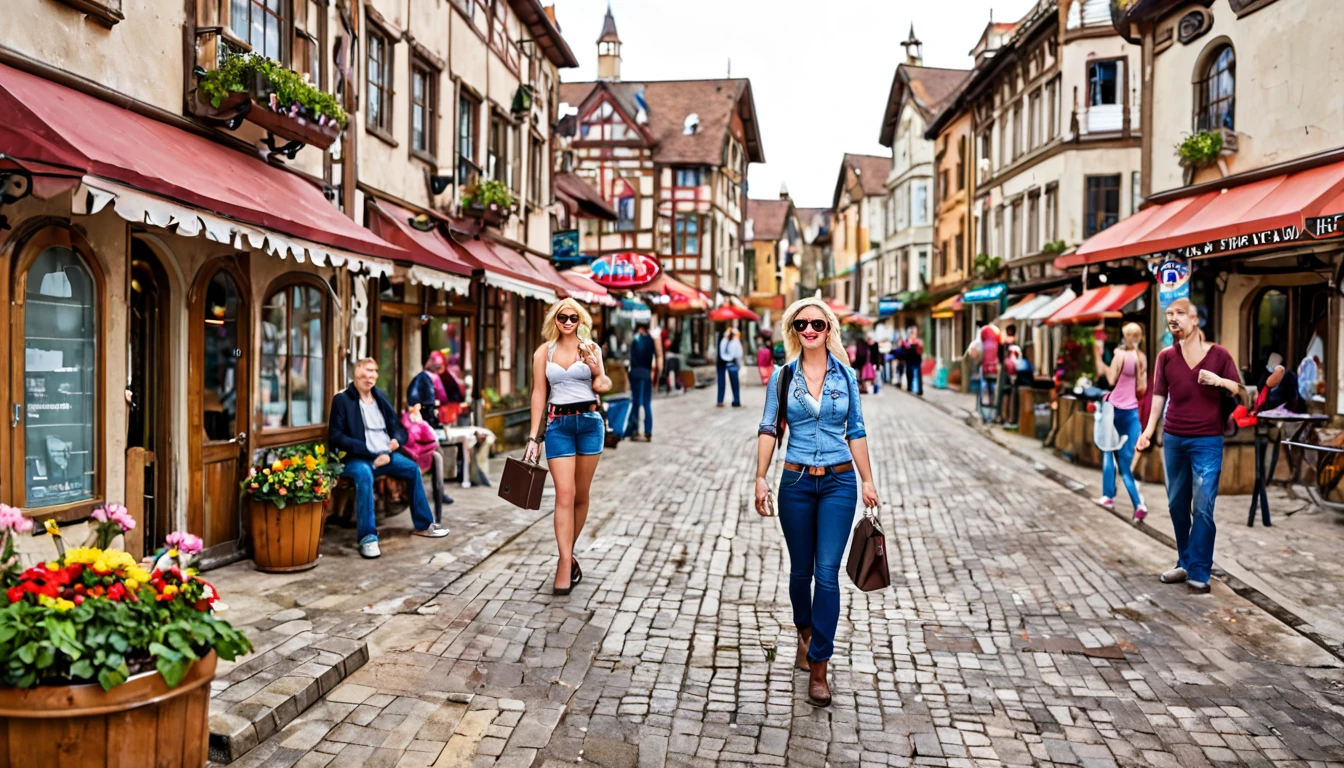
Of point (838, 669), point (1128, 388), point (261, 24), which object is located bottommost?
point (838, 669)

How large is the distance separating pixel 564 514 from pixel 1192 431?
4.21 meters

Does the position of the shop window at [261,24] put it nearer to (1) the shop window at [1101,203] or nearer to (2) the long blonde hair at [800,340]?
(2) the long blonde hair at [800,340]

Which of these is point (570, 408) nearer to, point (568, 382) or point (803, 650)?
point (568, 382)

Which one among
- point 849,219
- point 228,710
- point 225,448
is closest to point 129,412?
point 225,448

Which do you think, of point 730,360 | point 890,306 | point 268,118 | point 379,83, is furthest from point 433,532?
point 890,306

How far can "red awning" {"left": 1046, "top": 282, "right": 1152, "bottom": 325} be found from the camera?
16.7 meters

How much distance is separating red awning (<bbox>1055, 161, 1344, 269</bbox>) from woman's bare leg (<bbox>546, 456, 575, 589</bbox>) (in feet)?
25.1

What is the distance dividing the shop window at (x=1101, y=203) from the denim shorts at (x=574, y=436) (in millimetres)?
21692

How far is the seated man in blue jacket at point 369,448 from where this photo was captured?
26.8ft

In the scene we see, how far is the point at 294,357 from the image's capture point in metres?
9.22

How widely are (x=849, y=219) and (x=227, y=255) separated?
6183cm

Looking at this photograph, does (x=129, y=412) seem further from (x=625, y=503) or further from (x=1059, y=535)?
(x=1059, y=535)

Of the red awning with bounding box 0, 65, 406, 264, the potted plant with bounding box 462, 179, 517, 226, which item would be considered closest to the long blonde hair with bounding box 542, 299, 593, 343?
the red awning with bounding box 0, 65, 406, 264

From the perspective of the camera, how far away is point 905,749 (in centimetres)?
459
